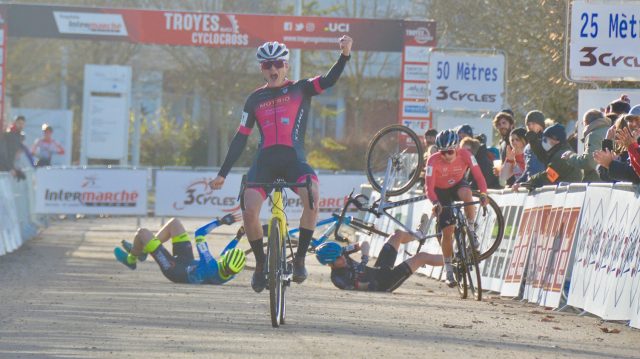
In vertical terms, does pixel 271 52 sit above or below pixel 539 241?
above

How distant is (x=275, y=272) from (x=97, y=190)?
1913 centimetres

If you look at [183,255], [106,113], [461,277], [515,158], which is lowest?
[461,277]

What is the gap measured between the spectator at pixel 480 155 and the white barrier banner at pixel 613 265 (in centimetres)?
498

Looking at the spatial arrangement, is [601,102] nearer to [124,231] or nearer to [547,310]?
[547,310]

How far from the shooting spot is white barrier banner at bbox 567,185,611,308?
1390cm

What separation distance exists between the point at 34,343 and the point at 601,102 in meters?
10.2

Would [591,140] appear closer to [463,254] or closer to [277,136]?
[463,254]

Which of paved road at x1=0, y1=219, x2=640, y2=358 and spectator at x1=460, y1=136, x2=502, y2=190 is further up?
spectator at x1=460, y1=136, x2=502, y2=190

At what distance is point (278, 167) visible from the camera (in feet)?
40.5

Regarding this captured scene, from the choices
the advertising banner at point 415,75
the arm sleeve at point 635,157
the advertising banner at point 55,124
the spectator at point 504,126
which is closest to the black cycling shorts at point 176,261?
the spectator at point 504,126

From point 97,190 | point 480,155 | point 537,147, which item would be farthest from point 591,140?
point 97,190

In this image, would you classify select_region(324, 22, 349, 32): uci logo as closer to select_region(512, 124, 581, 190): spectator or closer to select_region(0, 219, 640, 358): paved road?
select_region(0, 219, 640, 358): paved road

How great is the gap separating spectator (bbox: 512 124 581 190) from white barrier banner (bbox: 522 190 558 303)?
268 mm

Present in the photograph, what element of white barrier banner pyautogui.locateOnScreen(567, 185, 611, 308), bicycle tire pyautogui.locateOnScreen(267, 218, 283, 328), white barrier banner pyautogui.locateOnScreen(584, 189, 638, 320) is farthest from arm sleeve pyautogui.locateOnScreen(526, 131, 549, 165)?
bicycle tire pyautogui.locateOnScreen(267, 218, 283, 328)
